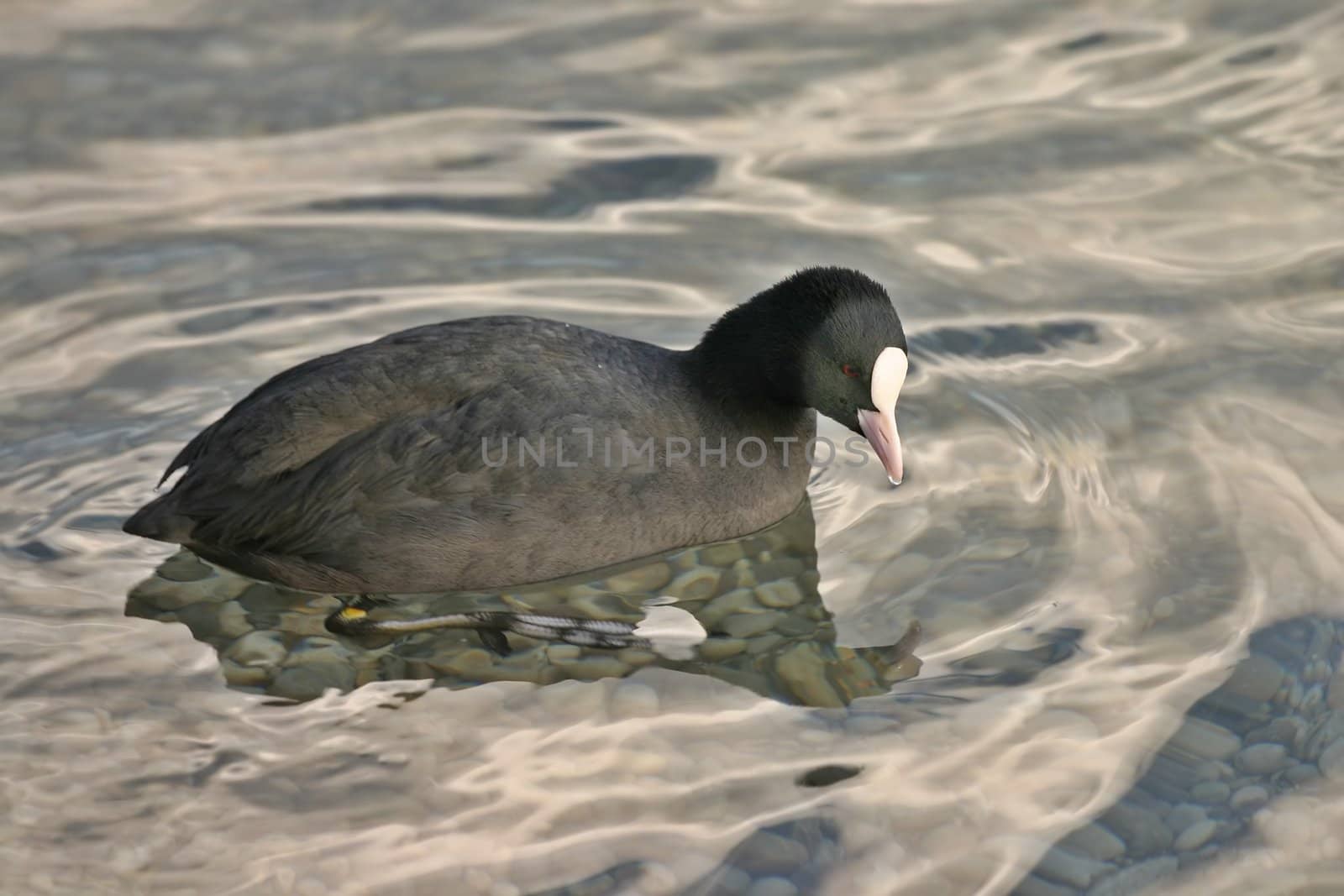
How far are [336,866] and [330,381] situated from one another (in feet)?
4.77

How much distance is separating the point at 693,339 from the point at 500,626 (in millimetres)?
1831

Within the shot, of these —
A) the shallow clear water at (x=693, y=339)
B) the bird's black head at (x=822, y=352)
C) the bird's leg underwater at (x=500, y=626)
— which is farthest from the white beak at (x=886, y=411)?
the bird's leg underwater at (x=500, y=626)

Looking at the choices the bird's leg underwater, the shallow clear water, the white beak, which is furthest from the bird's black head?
the bird's leg underwater

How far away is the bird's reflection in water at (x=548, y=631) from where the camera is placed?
468 cm

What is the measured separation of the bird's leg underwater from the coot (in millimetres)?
92

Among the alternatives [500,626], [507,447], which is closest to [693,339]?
[507,447]

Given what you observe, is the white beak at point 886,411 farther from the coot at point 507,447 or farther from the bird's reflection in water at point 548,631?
the bird's reflection in water at point 548,631

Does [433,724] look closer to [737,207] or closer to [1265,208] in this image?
[737,207]

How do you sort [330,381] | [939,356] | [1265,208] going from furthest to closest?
[1265,208] → [939,356] → [330,381]

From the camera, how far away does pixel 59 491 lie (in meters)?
5.34

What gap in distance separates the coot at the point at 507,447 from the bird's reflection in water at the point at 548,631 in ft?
0.35

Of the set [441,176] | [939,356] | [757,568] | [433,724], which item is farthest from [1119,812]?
[441,176]

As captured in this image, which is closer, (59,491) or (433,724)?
(433,724)

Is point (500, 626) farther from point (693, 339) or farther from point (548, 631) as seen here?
point (693, 339)
